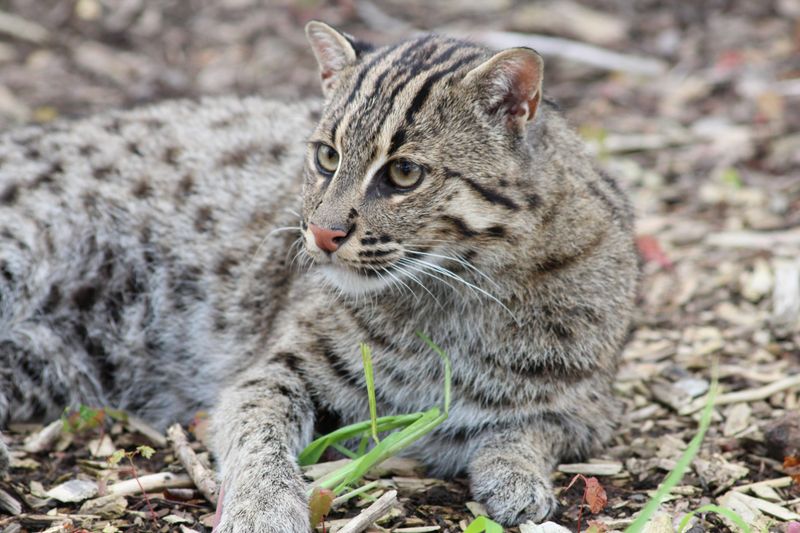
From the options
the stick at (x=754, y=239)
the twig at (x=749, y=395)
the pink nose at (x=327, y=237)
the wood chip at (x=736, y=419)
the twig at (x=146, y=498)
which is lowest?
the twig at (x=146, y=498)

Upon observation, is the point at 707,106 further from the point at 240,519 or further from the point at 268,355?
the point at 240,519

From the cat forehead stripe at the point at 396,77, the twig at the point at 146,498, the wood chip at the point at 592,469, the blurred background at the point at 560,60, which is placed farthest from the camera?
the blurred background at the point at 560,60

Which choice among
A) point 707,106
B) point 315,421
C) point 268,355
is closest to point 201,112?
point 268,355

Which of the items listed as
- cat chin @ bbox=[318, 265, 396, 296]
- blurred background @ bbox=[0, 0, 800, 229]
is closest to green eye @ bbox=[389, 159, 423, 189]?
cat chin @ bbox=[318, 265, 396, 296]

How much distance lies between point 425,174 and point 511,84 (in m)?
0.63

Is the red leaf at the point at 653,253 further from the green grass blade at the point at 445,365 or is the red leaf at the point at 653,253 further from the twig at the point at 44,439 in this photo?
the twig at the point at 44,439

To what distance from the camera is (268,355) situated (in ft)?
18.6

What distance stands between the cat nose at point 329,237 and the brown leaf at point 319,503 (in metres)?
1.12

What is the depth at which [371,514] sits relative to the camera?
14.7 ft

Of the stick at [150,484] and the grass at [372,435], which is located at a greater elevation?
the grass at [372,435]

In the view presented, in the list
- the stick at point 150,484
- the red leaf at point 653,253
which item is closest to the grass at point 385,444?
the stick at point 150,484

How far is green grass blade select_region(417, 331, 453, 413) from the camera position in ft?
16.1

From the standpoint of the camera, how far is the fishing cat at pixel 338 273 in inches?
188

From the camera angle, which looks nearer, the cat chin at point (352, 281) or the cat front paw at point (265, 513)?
the cat front paw at point (265, 513)
